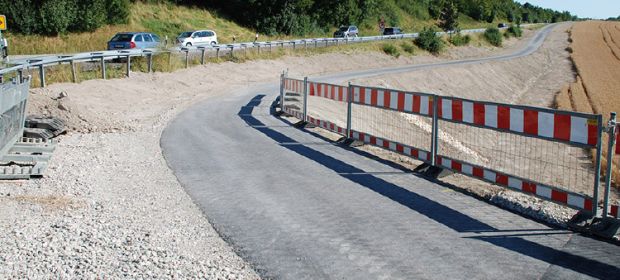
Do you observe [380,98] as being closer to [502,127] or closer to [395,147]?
[395,147]

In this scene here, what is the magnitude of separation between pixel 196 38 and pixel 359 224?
3950 cm

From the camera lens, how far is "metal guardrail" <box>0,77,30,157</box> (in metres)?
10.8

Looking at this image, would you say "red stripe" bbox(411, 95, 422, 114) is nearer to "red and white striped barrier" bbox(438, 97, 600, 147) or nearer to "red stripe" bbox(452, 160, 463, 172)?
"red and white striped barrier" bbox(438, 97, 600, 147)

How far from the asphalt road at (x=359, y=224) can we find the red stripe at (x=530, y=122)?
3.95 feet

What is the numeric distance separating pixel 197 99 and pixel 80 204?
53.9 feet

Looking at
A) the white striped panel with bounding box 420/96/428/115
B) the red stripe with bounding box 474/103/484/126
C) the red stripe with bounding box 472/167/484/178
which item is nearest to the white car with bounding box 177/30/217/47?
the white striped panel with bounding box 420/96/428/115

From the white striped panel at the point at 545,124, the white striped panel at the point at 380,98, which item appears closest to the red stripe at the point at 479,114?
the white striped panel at the point at 545,124

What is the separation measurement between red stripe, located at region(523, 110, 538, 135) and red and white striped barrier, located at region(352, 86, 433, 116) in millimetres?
2329

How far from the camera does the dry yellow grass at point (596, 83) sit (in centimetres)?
→ 3122

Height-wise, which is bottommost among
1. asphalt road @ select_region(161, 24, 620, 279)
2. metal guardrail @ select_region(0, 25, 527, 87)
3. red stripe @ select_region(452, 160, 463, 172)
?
asphalt road @ select_region(161, 24, 620, 279)

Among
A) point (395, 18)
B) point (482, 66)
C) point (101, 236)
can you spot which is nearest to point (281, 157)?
point (101, 236)

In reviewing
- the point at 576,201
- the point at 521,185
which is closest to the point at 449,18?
the point at 521,185

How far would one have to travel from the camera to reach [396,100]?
12742mm

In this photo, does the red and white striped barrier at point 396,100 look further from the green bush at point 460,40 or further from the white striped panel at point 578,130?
the green bush at point 460,40
